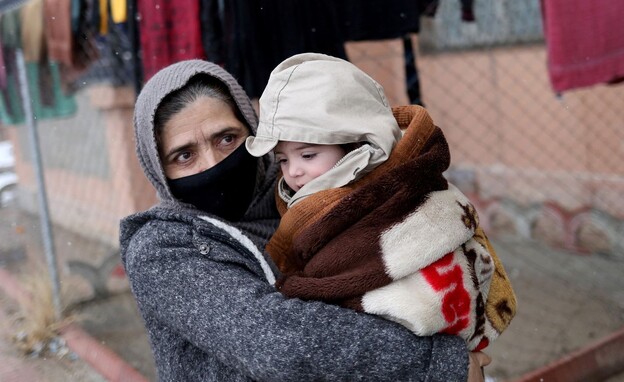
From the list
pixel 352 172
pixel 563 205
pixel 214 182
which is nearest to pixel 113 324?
pixel 214 182

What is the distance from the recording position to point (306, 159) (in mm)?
1441

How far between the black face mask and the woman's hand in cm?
66

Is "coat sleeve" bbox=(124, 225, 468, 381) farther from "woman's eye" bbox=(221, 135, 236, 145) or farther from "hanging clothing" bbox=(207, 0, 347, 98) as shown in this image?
"hanging clothing" bbox=(207, 0, 347, 98)

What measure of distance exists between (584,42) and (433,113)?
423 cm

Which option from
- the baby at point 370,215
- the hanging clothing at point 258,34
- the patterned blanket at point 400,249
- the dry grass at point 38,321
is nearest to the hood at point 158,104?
the baby at point 370,215

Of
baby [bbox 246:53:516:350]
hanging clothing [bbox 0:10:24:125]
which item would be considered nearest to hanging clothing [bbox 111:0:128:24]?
hanging clothing [bbox 0:10:24:125]

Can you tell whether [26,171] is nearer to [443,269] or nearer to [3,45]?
[3,45]

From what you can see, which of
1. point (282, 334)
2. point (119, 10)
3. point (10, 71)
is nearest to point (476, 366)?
point (282, 334)

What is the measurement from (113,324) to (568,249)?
12.2 feet

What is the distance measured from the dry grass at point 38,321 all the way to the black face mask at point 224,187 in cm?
305

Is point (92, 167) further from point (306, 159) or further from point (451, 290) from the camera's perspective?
point (451, 290)

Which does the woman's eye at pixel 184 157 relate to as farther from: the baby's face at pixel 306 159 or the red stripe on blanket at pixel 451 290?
the red stripe on blanket at pixel 451 290

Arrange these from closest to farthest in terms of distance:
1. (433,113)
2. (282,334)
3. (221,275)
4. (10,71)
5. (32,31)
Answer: (282,334), (221,275), (32,31), (10,71), (433,113)

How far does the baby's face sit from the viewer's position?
1.42m
